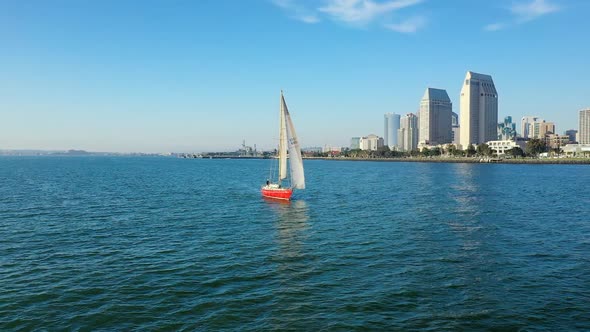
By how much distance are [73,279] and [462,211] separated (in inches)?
1896

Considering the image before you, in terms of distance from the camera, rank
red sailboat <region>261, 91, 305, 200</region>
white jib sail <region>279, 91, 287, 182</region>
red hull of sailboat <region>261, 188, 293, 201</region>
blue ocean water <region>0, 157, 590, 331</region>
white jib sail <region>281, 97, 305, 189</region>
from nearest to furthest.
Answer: blue ocean water <region>0, 157, 590, 331</region>
white jib sail <region>281, 97, 305, 189</region>
red sailboat <region>261, 91, 305, 200</region>
white jib sail <region>279, 91, 287, 182</region>
red hull of sailboat <region>261, 188, 293, 201</region>

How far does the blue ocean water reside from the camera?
2145 cm

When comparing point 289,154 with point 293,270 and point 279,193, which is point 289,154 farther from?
point 293,270

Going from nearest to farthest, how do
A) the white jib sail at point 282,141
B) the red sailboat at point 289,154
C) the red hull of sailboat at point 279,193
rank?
the red sailboat at point 289,154 → the white jib sail at point 282,141 → the red hull of sailboat at point 279,193

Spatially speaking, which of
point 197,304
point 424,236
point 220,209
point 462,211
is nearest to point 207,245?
point 197,304

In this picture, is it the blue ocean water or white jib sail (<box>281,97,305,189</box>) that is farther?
white jib sail (<box>281,97,305,189</box>)

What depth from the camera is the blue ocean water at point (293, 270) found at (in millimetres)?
21452

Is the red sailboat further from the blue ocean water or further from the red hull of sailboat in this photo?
the blue ocean water

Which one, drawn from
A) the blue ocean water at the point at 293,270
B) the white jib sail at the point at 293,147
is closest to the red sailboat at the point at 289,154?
the white jib sail at the point at 293,147

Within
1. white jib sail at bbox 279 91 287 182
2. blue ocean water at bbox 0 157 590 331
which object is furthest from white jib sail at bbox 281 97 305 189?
blue ocean water at bbox 0 157 590 331

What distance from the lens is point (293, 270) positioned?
1164 inches

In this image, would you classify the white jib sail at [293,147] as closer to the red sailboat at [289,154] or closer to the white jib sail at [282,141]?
the red sailboat at [289,154]

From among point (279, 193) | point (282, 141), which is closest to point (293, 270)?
point (279, 193)

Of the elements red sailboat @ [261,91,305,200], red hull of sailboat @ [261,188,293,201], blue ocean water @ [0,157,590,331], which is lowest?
blue ocean water @ [0,157,590,331]
